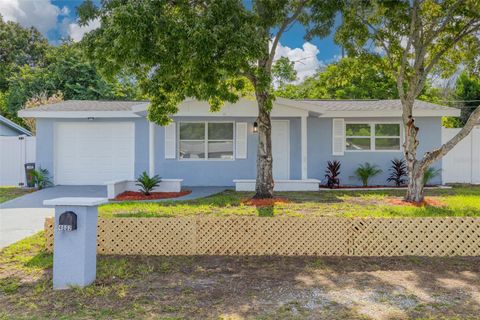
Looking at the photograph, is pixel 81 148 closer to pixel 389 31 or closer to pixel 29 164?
pixel 29 164

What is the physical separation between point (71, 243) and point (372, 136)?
11446 mm

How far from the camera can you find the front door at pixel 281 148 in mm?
13117

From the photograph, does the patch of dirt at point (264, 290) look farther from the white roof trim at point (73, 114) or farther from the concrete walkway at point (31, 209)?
the white roof trim at point (73, 114)

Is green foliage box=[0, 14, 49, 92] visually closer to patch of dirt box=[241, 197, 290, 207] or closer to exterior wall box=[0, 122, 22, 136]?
exterior wall box=[0, 122, 22, 136]

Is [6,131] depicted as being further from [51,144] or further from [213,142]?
[213,142]

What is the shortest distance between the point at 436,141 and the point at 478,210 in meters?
5.82

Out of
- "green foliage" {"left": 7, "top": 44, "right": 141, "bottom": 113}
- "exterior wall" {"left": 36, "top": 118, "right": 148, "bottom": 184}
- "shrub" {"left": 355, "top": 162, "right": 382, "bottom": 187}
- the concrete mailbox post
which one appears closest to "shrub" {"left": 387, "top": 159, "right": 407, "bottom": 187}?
"shrub" {"left": 355, "top": 162, "right": 382, "bottom": 187}

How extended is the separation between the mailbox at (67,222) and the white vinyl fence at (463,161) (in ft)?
43.6

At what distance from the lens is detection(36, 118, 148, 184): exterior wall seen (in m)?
12.9

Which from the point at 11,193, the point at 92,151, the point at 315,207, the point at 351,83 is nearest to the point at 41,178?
the point at 11,193

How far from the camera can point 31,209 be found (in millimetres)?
8898

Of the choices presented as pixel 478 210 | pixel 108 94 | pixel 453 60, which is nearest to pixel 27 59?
pixel 108 94

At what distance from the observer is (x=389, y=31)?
950cm

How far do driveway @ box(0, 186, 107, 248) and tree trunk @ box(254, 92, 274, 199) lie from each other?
4823mm
